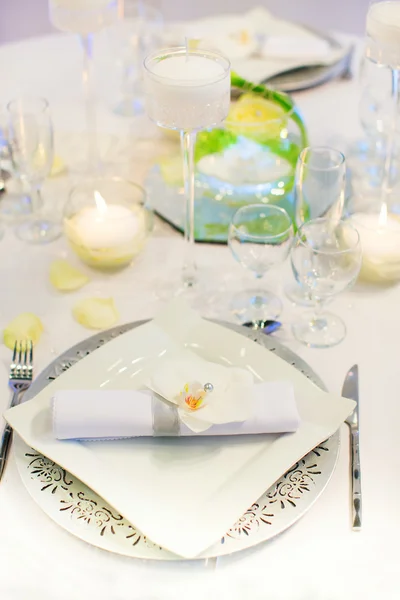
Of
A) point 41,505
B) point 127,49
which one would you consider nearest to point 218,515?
point 41,505

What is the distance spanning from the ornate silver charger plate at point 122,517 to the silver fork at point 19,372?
0.09 meters

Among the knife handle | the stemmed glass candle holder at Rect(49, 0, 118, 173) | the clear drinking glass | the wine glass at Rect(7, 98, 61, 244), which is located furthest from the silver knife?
the clear drinking glass

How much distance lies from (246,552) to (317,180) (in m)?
0.64

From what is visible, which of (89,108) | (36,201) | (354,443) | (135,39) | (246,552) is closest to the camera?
(246,552)

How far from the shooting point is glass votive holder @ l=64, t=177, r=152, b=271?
116 cm

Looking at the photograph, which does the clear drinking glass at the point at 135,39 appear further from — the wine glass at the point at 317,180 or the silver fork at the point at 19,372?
the silver fork at the point at 19,372

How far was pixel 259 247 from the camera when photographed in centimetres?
106

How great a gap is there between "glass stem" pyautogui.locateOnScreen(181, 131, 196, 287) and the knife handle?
16.0 inches

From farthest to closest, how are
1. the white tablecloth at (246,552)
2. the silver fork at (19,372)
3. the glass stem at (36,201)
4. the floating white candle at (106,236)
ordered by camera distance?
the glass stem at (36,201), the floating white candle at (106,236), the silver fork at (19,372), the white tablecloth at (246,552)

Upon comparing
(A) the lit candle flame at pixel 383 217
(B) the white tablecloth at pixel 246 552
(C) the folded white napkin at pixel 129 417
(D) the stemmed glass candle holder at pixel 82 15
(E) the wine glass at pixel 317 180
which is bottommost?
(B) the white tablecloth at pixel 246 552

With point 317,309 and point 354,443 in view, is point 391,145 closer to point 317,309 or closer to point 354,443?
point 317,309

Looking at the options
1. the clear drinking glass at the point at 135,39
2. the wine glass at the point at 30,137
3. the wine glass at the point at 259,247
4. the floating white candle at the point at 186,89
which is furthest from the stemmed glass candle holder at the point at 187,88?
the clear drinking glass at the point at 135,39

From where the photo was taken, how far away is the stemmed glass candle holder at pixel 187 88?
0.97 m

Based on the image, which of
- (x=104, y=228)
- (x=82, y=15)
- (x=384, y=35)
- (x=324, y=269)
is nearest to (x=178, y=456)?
(x=324, y=269)
